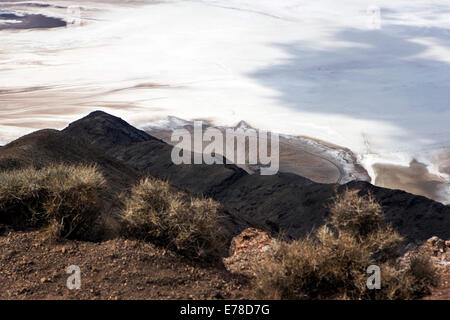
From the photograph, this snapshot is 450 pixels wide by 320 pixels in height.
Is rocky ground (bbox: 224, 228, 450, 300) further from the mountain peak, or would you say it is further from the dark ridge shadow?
the dark ridge shadow

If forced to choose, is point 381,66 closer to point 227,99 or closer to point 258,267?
point 227,99

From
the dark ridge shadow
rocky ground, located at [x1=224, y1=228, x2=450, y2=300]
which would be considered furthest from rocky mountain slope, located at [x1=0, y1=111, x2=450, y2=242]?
the dark ridge shadow

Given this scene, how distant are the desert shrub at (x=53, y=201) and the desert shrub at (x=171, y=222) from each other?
0.67m

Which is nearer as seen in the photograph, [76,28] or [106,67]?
[106,67]

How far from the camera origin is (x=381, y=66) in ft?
225

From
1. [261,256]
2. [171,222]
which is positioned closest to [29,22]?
[261,256]

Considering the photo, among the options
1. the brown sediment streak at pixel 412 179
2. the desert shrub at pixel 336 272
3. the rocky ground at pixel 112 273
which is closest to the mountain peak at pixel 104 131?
the brown sediment streak at pixel 412 179

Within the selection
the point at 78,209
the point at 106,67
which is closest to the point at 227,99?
the point at 106,67

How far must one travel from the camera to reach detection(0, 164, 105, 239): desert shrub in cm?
876

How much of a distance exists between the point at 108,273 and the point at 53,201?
1640 mm

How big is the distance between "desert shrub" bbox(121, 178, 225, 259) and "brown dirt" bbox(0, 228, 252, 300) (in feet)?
0.61

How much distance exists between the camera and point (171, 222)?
8.33m

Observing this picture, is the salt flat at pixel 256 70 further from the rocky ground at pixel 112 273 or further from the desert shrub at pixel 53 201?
the rocky ground at pixel 112 273
